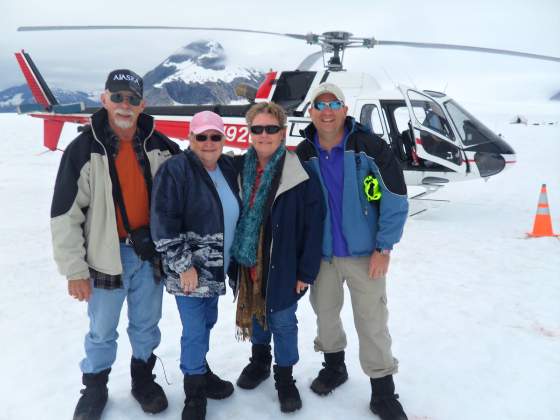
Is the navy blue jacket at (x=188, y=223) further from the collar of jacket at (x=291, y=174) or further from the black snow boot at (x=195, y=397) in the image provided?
the black snow boot at (x=195, y=397)

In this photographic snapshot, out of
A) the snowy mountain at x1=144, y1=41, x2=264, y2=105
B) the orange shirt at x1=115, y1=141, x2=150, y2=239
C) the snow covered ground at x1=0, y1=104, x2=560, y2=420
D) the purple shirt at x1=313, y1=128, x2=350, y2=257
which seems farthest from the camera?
the snowy mountain at x1=144, y1=41, x2=264, y2=105

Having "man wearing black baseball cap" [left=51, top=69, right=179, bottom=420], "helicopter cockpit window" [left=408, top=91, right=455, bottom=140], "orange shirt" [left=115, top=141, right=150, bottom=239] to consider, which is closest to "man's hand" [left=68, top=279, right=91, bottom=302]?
"man wearing black baseball cap" [left=51, top=69, right=179, bottom=420]

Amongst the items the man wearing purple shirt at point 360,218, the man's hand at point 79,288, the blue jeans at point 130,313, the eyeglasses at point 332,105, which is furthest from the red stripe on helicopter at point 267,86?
the man's hand at point 79,288

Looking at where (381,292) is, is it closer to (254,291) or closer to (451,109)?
(254,291)

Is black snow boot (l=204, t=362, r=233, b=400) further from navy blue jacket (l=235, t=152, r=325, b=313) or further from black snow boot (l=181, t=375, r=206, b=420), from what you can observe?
navy blue jacket (l=235, t=152, r=325, b=313)

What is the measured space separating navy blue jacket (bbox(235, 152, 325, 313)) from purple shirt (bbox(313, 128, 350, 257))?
2.8 inches

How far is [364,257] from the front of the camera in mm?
2350

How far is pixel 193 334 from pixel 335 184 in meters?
1.12

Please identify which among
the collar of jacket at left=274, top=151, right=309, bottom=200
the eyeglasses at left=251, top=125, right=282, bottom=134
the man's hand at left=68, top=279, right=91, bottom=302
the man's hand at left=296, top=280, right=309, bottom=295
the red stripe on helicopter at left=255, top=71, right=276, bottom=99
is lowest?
the man's hand at left=296, top=280, right=309, bottom=295

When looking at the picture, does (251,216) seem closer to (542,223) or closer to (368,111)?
(368,111)

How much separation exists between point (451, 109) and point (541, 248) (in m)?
2.64

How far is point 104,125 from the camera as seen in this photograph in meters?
2.20

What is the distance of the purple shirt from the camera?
7.55ft

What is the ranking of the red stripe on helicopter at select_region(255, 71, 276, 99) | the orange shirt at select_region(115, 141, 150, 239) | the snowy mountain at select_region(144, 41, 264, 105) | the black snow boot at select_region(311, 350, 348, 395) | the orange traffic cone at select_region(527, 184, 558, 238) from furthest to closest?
the snowy mountain at select_region(144, 41, 264, 105)
the red stripe on helicopter at select_region(255, 71, 276, 99)
the orange traffic cone at select_region(527, 184, 558, 238)
the black snow boot at select_region(311, 350, 348, 395)
the orange shirt at select_region(115, 141, 150, 239)
